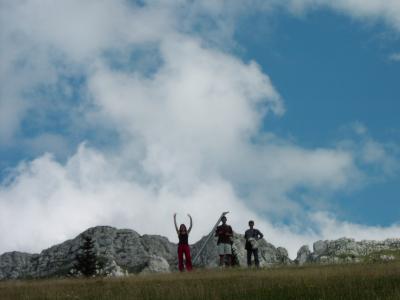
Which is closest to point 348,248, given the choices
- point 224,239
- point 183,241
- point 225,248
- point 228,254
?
point 228,254

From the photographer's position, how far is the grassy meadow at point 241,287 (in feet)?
52.1

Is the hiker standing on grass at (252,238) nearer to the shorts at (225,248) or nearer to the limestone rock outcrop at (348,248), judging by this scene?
the shorts at (225,248)

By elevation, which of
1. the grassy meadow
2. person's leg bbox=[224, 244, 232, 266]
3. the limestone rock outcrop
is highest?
the limestone rock outcrop

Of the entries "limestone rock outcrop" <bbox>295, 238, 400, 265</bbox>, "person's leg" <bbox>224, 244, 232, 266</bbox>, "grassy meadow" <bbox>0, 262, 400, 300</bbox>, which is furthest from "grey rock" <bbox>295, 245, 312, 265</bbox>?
"grassy meadow" <bbox>0, 262, 400, 300</bbox>

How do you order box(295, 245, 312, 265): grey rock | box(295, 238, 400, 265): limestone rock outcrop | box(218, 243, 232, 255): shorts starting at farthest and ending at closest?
box(295, 245, 312, 265): grey rock < box(295, 238, 400, 265): limestone rock outcrop < box(218, 243, 232, 255): shorts

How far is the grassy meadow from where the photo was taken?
15.9 metres

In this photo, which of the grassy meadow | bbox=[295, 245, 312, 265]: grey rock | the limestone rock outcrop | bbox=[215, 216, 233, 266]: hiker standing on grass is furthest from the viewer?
bbox=[295, 245, 312, 265]: grey rock

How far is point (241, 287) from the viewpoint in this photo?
683 inches

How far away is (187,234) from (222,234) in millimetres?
1795

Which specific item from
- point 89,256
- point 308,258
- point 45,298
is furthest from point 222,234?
point 308,258

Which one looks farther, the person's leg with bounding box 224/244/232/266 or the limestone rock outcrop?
the limestone rock outcrop

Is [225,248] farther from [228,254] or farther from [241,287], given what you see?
[241,287]

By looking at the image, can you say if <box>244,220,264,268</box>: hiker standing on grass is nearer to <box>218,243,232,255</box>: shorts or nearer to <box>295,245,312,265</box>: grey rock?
<box>218,243,232,255</box>: shorts

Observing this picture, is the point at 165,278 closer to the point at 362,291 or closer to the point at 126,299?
the point at 126,299
